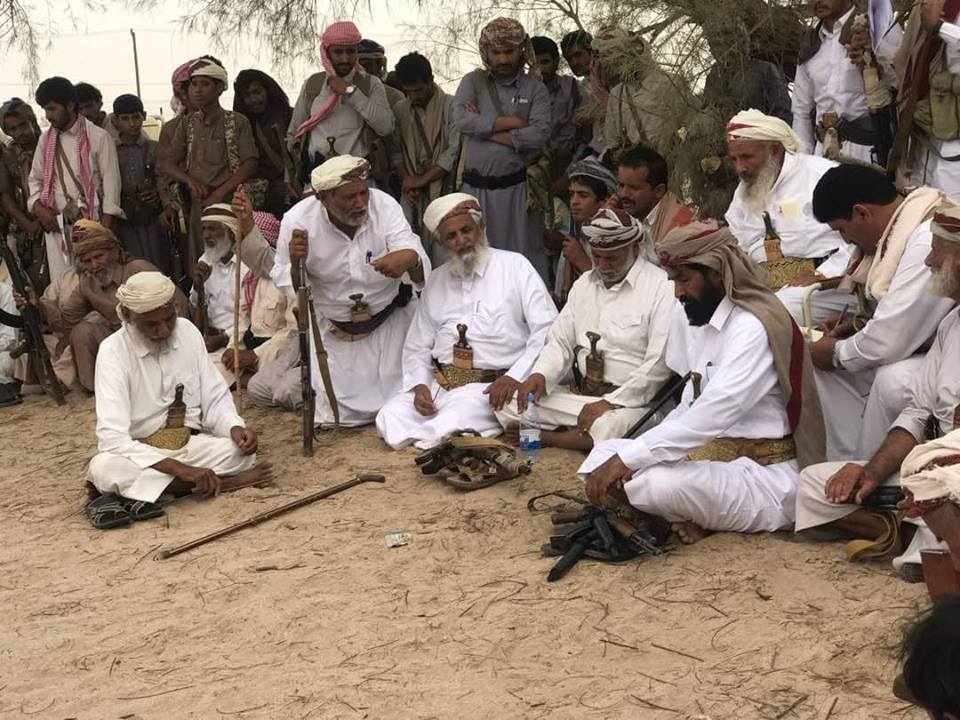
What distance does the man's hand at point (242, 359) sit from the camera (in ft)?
25.8

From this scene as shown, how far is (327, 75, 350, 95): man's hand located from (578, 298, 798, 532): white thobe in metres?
3.82

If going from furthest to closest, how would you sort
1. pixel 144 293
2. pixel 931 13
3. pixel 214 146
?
1. pixel 214 146
2. pixel 144 293
3. pixel 931 13

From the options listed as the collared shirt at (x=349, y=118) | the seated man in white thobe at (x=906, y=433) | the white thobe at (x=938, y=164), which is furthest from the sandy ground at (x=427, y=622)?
the collared shirt at (x=349, y=118)

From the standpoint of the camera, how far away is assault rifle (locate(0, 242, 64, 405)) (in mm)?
8336

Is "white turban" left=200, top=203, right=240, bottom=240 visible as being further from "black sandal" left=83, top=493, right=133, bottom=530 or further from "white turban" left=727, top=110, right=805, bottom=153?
"white turban" left=727, top=110, right=805, bottom=153

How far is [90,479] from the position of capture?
609cm

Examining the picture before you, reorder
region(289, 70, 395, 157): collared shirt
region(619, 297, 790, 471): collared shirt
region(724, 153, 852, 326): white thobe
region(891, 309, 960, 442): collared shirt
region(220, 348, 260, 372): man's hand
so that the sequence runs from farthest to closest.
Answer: region(289, 70, 395, 157): collared shirt
region(220, 348, 260, 372): man's hand
region(724, 153, 852, 326): white thobe
region(619, 297, 790, 471): collared shirt
region(891, 309, 960, 442): collared shirt

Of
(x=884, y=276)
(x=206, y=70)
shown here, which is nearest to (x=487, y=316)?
(x=884, y=276)

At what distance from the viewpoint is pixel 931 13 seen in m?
5.62

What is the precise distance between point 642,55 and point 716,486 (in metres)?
3.19

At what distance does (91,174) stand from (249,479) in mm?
3714

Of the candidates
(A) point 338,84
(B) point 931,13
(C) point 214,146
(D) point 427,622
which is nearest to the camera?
(D) point 427,622

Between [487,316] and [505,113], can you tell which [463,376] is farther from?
[505,113]

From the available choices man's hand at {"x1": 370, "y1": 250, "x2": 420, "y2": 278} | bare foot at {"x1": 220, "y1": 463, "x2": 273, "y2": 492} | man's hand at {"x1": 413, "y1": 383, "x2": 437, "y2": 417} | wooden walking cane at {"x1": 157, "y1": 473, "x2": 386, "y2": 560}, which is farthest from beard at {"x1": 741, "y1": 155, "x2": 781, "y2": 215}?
bare foot at {"x1": 220, "y1": 463, "x2": 273, "y2": 492}
